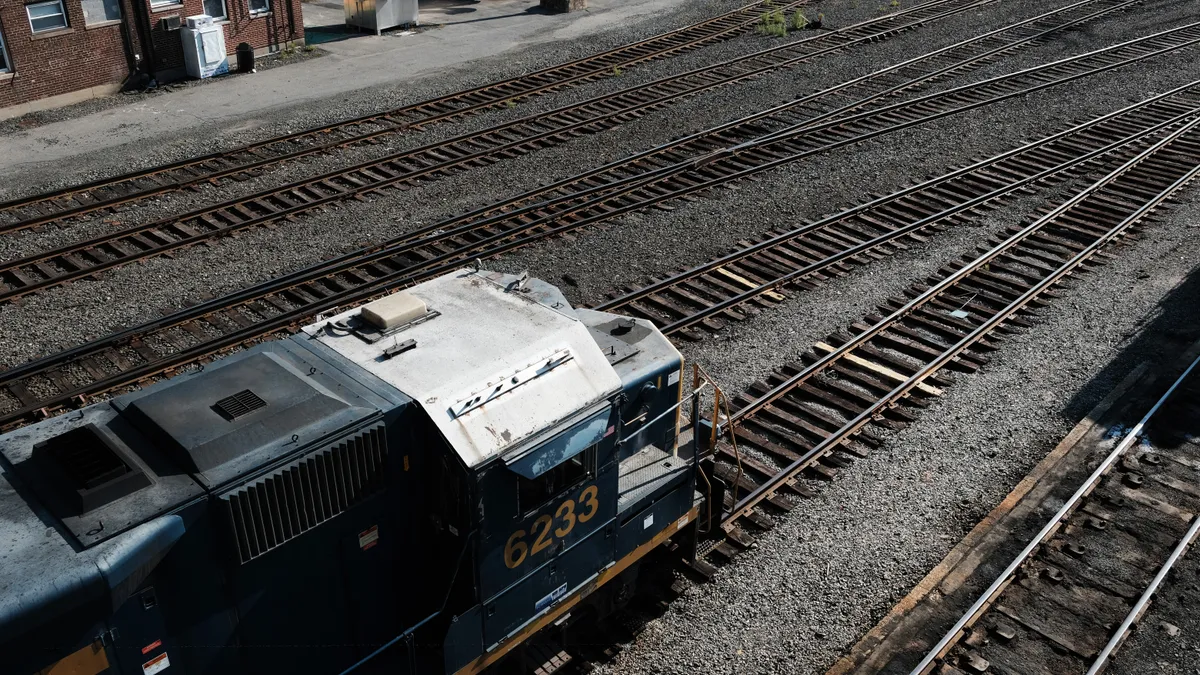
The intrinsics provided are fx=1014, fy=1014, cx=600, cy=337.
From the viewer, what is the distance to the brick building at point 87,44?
81.6ft

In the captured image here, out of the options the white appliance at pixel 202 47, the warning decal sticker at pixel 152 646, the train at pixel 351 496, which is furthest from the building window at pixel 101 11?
the warning decal sticker at pixel 152 646

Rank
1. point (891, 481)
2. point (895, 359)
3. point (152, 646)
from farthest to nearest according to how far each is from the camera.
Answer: point (895, 359) → point (891, 481) → point (152, 646)

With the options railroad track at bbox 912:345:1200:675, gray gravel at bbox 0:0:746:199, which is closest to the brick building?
gray gravel at bbox 0:0:746:199

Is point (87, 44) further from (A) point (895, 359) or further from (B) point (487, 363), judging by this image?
(B) point (487, 363)

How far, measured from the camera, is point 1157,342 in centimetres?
1541

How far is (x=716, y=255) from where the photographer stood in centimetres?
1767

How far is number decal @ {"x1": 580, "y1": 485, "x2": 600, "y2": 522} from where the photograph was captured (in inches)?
334

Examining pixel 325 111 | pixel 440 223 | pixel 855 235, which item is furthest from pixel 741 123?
pixel 325 111

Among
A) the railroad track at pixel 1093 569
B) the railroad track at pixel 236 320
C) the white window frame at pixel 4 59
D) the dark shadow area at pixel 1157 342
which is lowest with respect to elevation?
the railroad track at pixel 1093 569

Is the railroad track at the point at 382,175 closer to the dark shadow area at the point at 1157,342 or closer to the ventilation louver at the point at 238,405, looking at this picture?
the ventilation louver at the point at 238,405

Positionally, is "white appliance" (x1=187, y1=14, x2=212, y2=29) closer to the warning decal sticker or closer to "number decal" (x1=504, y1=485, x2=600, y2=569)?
"number decal" (x1=504, y1=485, x2=600, y2=569)

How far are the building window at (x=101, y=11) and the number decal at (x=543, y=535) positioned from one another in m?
23.8

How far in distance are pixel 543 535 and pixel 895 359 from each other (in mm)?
8170

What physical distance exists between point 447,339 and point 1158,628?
7759mm
